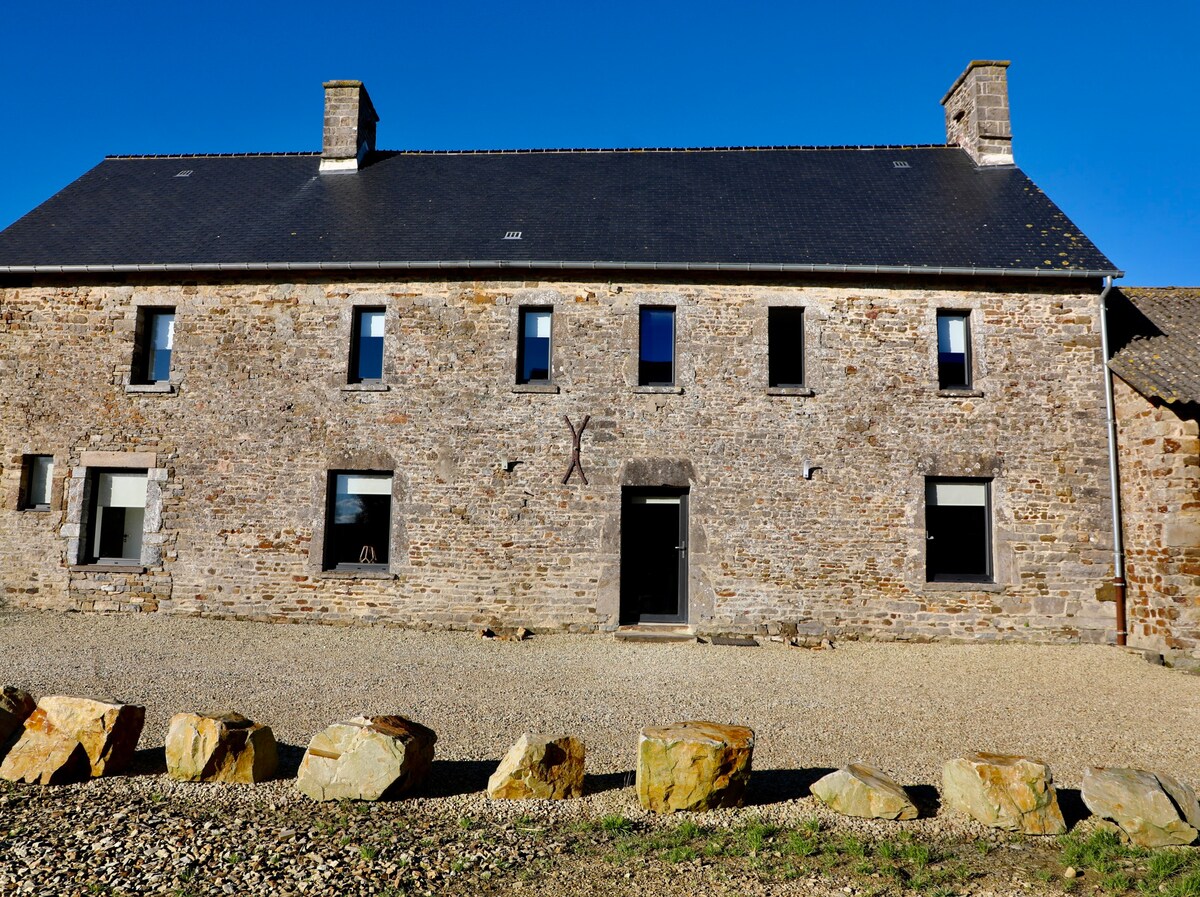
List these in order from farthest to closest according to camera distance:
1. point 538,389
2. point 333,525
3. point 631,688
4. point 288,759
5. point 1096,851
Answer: point 333,525 < point 538,389 < point 631,688 < point 288,759 < point 1096,851

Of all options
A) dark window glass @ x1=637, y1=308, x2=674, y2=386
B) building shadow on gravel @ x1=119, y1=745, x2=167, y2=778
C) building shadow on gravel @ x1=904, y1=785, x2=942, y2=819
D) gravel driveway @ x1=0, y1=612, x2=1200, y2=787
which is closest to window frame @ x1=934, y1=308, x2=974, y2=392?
gravel driveway @ x1=0, y1=612, x2=1200, y2=787

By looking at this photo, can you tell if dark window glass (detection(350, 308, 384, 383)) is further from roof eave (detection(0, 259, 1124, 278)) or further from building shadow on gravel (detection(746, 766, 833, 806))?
building shadow on gravel (detection(746, 766, 833, 806))

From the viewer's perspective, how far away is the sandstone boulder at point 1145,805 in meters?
4.07

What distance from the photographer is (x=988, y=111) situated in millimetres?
13641

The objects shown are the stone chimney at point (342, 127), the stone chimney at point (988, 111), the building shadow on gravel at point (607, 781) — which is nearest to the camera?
the building shadow on gravel at point (607, 781)

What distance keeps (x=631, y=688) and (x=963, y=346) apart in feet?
22.6

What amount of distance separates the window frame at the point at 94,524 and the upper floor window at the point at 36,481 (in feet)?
1.95

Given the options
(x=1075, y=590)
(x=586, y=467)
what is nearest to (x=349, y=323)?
(x=586, y=467)

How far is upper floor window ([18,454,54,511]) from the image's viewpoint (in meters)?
11.0

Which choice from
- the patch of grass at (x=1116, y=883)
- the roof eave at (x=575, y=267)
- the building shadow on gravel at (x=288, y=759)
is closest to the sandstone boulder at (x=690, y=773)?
the patch of grass at (x=1116, y=883)

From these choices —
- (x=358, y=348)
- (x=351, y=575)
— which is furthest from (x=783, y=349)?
(x=351, y=575)

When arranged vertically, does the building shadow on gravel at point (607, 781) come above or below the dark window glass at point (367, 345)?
below

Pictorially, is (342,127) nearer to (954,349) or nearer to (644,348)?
(644,348)

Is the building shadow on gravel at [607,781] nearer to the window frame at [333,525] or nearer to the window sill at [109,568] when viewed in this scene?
the window frame at [333,525]
